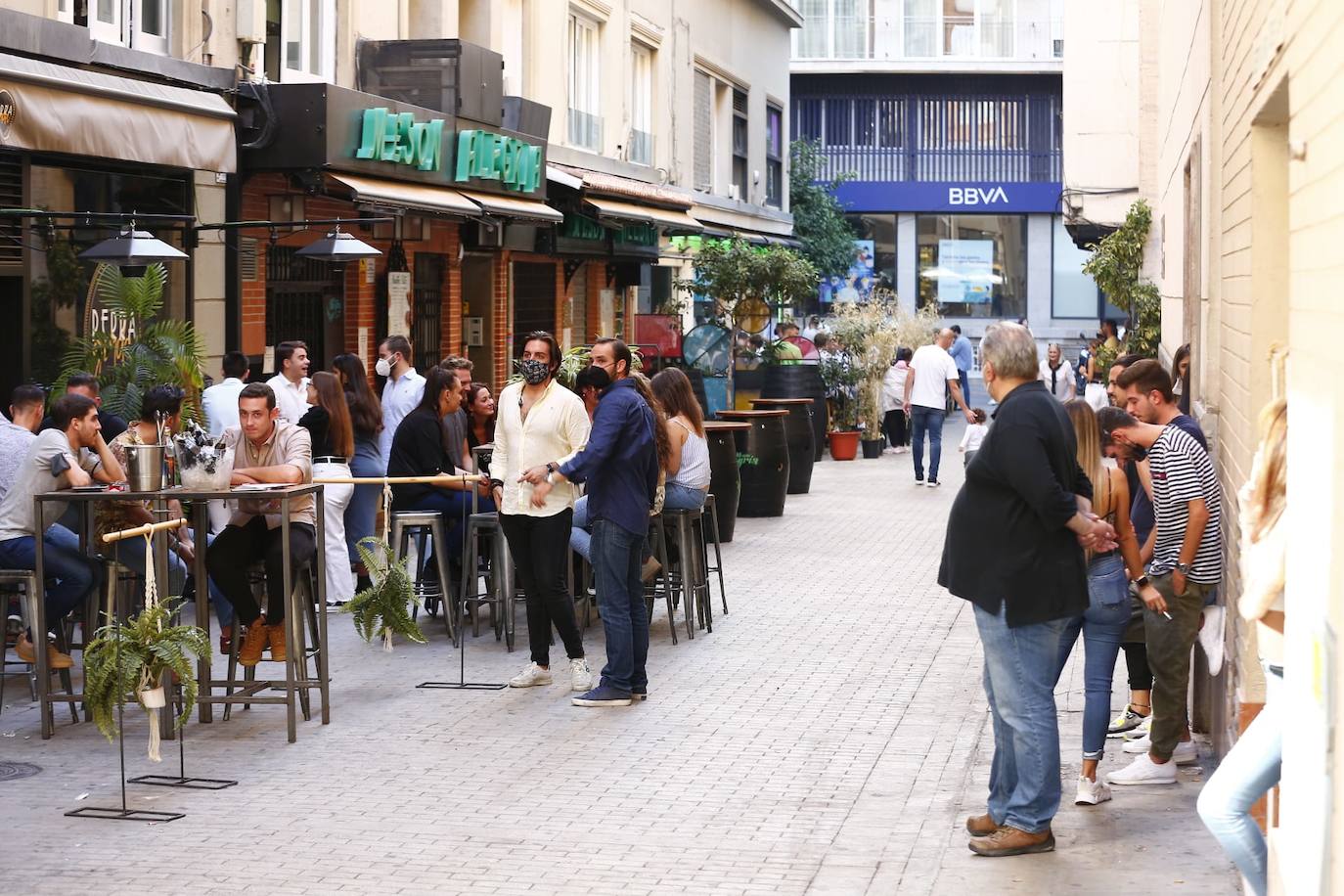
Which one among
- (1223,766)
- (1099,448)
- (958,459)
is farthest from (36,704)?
(958,459)

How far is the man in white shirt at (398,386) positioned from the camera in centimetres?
1454

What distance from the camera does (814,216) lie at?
45562 mm

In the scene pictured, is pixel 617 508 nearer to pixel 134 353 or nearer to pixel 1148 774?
pixel 1148 774

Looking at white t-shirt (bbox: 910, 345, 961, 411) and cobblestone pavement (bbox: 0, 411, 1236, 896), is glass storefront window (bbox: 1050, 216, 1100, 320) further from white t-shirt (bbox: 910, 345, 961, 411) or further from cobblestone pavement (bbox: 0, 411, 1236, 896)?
cobblestone pavement (bbox: 0, 411, 1236, 896)

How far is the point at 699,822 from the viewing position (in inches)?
282

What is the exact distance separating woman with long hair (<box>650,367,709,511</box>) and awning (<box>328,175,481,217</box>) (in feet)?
14.3

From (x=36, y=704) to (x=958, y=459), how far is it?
722 inches

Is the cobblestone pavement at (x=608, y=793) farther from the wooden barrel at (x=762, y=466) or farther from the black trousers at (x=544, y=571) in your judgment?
the wooden barrel at (x=762, y=466)

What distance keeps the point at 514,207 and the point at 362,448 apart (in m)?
5.85

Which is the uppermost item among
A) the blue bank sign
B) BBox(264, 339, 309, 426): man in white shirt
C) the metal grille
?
the blue bank sign

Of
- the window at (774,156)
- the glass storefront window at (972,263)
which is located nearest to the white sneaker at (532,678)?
the window at (774,156)

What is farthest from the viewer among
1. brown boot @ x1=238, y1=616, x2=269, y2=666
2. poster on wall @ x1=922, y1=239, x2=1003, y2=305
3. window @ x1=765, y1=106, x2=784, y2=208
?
poster on wall @ x1=922, y1=239, x2=1003, y2=305

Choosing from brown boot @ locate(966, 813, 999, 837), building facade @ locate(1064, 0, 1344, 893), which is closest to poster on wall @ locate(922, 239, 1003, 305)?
Answer: building facade @ locate(1064, 0, 1344, 893)

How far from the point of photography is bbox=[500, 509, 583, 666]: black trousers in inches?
378
